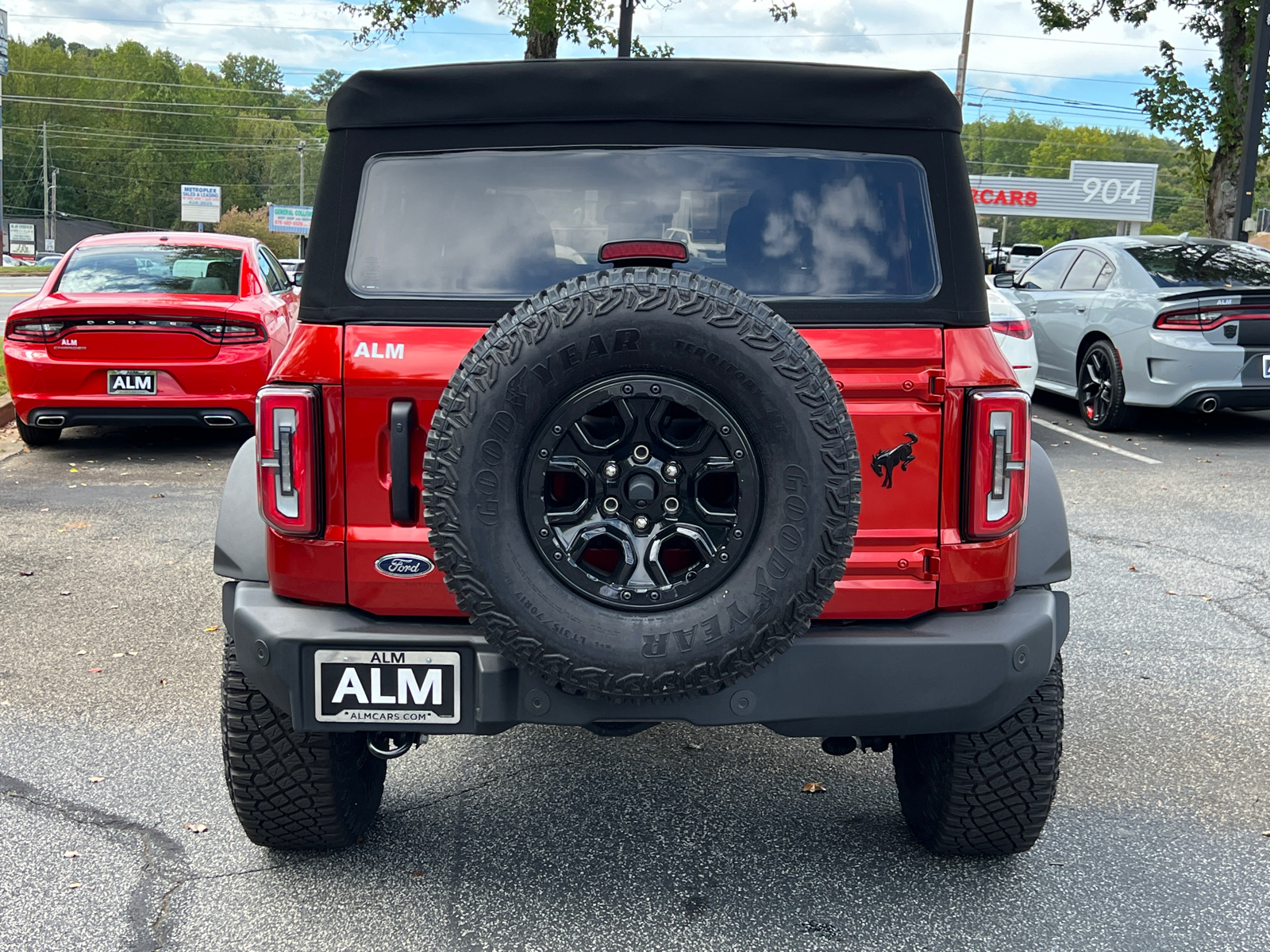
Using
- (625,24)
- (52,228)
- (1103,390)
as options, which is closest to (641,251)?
(1103,390)

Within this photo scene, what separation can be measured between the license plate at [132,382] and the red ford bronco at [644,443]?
6018 mm

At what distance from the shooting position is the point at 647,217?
2902 millimetres

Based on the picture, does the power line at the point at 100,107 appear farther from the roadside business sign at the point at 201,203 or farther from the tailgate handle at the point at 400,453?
the tailgate handle at the point at 400,453

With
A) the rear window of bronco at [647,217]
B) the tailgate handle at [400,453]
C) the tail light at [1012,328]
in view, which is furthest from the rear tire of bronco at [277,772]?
the tail light at [1012,328]

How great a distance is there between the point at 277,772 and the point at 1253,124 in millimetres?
16108

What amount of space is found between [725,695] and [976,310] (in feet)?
3.47

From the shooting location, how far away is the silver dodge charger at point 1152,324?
937 centimetres

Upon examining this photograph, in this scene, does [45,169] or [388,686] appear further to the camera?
[45,169]

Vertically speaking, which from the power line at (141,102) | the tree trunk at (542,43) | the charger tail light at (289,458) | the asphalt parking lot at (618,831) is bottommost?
the asphalt parking lot at (618,831)

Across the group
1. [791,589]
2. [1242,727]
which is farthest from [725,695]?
[1242,727]

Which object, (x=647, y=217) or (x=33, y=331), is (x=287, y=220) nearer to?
(x=33, y=331)

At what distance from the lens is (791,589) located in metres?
2.47

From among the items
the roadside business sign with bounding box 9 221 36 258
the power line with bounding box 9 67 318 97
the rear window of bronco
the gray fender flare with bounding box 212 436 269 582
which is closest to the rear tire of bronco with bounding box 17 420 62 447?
the gray fender flare with bounding box 212 436 269 582

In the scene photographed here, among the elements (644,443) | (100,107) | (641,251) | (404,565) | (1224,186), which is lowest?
(404,565)
